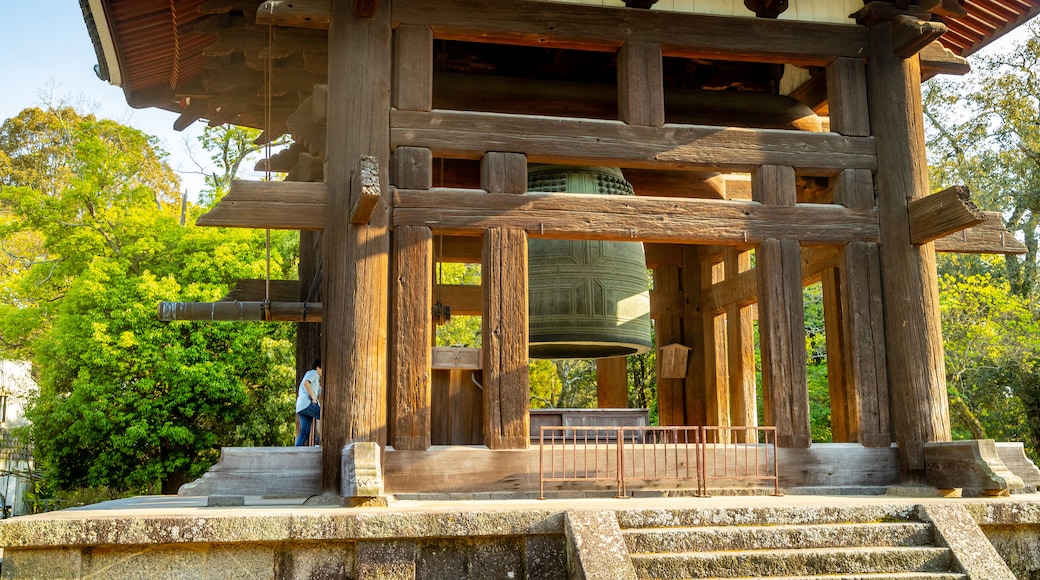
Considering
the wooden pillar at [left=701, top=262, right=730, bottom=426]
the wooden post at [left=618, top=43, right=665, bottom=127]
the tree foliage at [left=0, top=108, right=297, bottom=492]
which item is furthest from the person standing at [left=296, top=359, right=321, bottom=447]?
the tree foliage at [left=0, top=108, right=297, bottom=492]

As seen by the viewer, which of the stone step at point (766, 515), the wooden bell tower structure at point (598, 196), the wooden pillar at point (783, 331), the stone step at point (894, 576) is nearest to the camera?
the stone step at point (894, 576)

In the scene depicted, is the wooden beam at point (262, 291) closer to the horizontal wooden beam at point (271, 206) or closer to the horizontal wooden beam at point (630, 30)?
the horizontal wooden beam at point (271, 206)

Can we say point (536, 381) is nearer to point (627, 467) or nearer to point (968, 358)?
point (968, 358)

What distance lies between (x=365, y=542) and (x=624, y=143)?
14.4 feet

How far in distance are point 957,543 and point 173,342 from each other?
57.8 ft

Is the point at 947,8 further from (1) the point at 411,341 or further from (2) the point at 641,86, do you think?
(1) the point at 411,341

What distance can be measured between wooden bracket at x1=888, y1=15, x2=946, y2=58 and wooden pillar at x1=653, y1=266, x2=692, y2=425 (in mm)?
4497

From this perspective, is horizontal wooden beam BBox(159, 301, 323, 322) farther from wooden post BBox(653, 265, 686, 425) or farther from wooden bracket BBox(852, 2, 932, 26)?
wooden bracket BBox(852, 2, 932, 26)

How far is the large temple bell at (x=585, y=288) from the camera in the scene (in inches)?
344

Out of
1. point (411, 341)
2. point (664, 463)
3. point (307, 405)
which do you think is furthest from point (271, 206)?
point (664, 463)

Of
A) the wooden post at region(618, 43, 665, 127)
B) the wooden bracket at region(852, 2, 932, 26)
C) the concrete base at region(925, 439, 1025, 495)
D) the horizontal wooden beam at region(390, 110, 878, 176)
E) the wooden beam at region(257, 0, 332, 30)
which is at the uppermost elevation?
the wooden bracket at region(852, 2, 932, 26)

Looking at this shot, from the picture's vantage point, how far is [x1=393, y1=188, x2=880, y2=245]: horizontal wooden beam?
7.96m

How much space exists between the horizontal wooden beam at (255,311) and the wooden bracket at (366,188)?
11.6 feet

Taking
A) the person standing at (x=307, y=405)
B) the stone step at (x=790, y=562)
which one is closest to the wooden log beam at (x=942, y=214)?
the stone step at (x=790, y=562)
